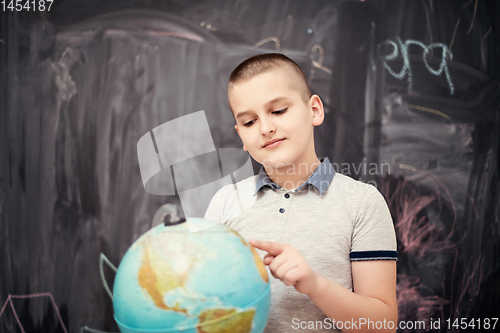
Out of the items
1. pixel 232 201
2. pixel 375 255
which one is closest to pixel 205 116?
pixel 232 201

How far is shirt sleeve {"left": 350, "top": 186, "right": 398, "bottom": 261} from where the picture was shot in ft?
3.65

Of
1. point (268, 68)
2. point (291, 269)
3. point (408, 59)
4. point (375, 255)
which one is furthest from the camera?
point (408, 59)

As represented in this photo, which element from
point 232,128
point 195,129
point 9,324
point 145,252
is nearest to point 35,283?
point 9,324

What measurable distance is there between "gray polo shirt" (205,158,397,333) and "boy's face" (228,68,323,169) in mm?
136

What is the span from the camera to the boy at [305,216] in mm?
1097

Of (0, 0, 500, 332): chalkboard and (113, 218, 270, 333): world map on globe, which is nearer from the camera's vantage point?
(113, 218, 270, 333): world map on globe

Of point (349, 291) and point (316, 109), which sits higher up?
point (316, 109)

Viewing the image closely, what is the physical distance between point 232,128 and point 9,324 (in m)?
1.57

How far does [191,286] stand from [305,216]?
479mm

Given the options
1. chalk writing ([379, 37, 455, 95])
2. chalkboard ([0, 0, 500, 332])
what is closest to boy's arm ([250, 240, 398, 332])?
chalkboard ([0, 0, 500, 332])

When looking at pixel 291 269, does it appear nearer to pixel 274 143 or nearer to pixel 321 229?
pixel 321 229

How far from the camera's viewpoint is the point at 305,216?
118 cm

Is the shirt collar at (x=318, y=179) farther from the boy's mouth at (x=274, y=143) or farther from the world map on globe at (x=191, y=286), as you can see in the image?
the world map on globe at (x=191, y=286)

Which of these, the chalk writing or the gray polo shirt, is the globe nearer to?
the gray polo shirt
